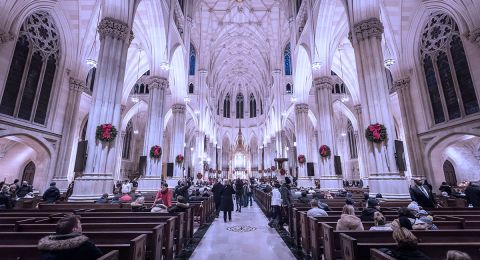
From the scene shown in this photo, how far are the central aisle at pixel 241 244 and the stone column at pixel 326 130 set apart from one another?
7.84 meters

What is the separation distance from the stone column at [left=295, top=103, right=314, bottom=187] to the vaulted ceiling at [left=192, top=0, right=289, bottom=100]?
11976 mm

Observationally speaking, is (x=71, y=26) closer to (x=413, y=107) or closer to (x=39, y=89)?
(x=39, y=89)

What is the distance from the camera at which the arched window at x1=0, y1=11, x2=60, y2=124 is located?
40.9ft

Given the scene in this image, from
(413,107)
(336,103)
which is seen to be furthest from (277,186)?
(336,103)

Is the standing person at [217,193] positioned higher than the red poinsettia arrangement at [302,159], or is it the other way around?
the red poinsettia arrangement at [302,159]

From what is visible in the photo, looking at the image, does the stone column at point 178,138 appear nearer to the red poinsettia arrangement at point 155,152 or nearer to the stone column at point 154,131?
the stone column at point 154,131

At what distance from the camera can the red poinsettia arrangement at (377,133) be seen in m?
8.73

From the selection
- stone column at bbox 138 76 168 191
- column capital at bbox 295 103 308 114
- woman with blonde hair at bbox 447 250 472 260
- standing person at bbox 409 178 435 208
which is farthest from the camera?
column capital at bbox 295 103 308 114

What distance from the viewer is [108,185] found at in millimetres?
8875

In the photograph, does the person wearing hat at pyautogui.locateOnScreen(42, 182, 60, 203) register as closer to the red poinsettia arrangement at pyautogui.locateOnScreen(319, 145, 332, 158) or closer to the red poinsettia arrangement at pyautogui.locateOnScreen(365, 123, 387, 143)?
the red poinsettia arrangement at pyautogui.locateOnScreen(365, 123, 387, 143)

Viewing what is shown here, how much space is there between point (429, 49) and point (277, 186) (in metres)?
14.2

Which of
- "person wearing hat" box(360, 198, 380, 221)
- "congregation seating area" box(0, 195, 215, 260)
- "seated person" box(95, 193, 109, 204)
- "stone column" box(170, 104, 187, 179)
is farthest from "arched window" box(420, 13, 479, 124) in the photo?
"stone column" box(170, 104, 187, 179)

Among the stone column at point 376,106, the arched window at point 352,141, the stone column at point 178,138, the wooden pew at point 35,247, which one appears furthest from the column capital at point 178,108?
the arched window at point 352,141

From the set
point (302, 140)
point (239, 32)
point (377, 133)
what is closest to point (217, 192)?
point (377, 133)
